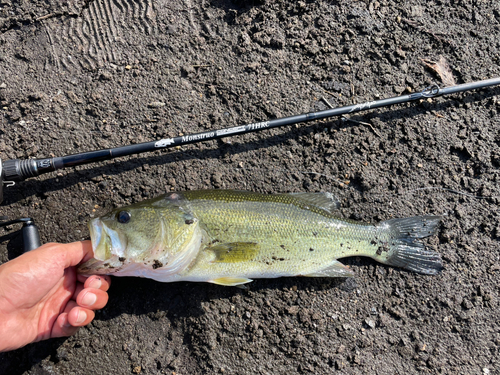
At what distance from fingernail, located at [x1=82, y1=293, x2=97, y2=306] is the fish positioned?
0.19 m

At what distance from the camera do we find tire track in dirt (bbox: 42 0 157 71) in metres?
3.37

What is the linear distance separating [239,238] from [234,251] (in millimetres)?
124

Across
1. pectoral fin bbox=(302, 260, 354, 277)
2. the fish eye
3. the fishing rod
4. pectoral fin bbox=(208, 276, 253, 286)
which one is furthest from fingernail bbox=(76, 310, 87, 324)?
pectoral fin bbox=(302, 260, 354, 277)

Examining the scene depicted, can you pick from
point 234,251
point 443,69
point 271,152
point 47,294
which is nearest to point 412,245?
point 271,152

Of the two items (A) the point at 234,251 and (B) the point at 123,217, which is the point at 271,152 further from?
(B) the point at 123,217

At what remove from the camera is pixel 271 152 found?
3.34m

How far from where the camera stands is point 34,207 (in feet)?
10.5

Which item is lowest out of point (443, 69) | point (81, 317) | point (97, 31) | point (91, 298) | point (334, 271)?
point (334, 271)

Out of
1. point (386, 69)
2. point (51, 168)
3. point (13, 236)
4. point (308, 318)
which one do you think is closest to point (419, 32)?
point (386, 69)

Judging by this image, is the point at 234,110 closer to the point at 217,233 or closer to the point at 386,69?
the point at 217,233

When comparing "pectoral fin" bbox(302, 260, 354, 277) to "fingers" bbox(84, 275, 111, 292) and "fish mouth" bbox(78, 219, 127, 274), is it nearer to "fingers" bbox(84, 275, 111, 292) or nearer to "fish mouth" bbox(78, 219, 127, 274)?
"fish mouth" bbox(78, 219, 127, 274)

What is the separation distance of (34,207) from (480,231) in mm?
4716

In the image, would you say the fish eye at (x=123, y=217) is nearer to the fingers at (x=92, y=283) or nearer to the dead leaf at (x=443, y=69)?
the fingers at (x=92, y=283)

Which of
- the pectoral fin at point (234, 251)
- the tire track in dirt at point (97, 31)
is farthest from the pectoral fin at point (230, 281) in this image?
the tire track in dirt at point (97, 31)
